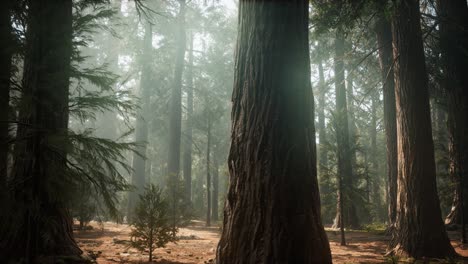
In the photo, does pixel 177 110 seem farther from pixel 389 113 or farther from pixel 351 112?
pixel 389 113

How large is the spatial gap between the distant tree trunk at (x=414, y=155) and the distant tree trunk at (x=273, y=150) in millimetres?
4023

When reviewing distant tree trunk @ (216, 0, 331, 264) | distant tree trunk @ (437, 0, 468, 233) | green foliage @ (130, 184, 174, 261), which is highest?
distant tree trunk @ (437, 0, 468, 233)

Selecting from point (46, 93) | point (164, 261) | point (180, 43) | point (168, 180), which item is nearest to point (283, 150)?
point (46, 93)

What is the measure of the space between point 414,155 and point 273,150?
4.78m

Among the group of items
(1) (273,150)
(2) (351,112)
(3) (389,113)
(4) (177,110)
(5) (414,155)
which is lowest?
(1) (273,150)

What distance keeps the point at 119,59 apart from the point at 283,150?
3235 cm

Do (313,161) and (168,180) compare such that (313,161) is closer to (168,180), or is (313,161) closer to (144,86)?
(168,180)

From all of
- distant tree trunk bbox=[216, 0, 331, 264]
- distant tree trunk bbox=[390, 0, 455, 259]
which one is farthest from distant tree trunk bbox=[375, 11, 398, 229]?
distant tree trunk bbox=[216, 0, 331, 264]

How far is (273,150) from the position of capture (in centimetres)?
375

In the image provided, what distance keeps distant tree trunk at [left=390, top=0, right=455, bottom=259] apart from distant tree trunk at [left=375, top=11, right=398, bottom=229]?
10.7ft

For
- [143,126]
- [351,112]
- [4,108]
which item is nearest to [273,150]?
[4,108]

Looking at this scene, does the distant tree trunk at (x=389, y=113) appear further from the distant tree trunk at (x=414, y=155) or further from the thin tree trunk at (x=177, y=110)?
the thin tree trunk at (x=177, y=110)

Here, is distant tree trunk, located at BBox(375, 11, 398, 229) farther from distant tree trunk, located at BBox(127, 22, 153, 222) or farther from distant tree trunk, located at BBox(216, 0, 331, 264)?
distant tree trunk, located at BBox(127, 22, 153, 222)

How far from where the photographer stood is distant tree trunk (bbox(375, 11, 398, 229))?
419 inches
